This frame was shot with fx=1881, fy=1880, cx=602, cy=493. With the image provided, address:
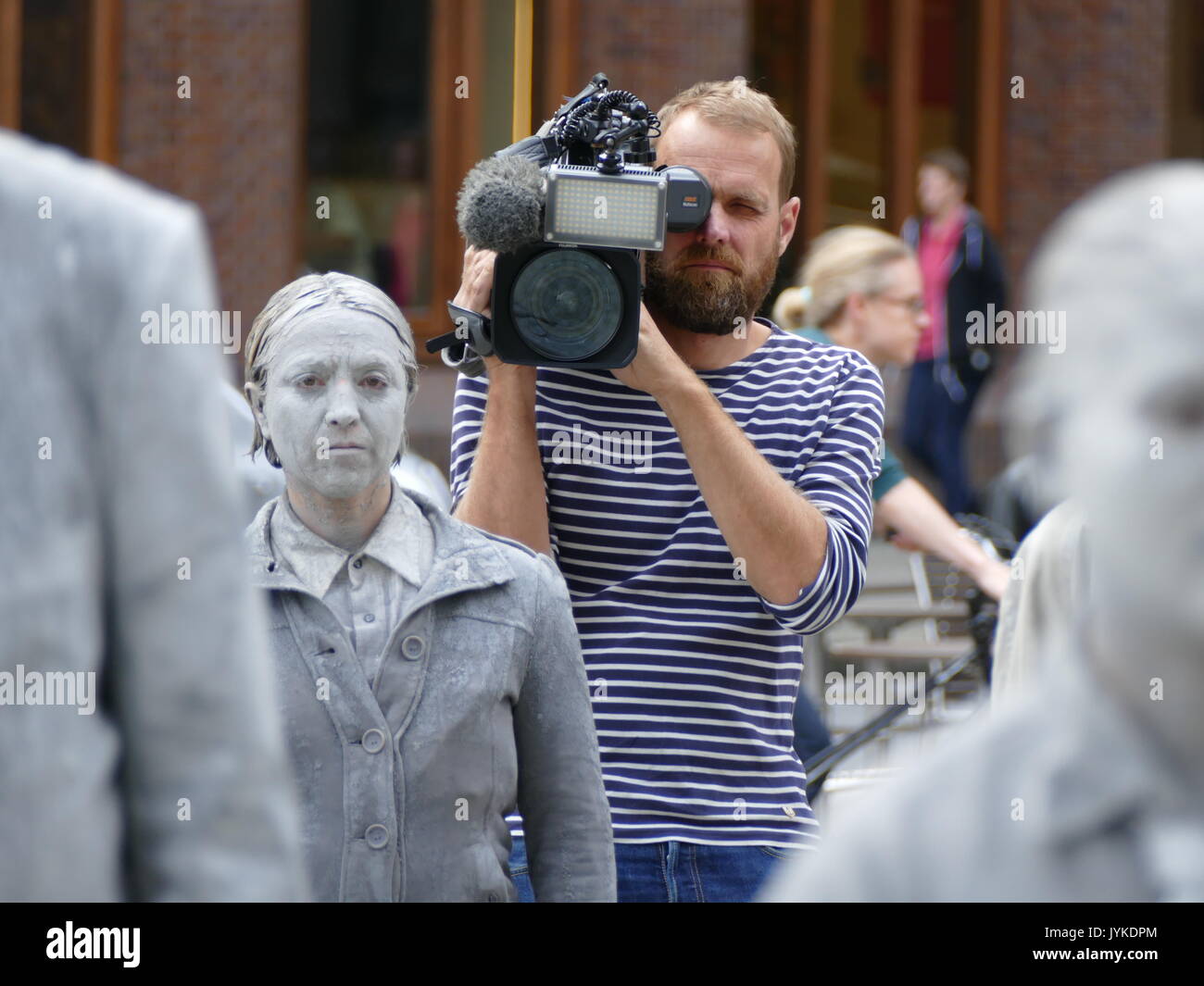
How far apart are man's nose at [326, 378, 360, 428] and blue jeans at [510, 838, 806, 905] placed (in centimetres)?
60

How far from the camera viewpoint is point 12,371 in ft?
4.28

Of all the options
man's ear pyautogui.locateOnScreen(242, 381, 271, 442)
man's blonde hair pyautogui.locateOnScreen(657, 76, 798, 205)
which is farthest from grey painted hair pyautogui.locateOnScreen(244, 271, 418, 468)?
man's blonde hair pyautogui.locateOnScreen(657, 76, 798, 205)

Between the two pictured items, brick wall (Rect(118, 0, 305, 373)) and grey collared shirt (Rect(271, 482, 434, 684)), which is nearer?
grey collared shirt (Rect(271, 482, 434, 684))

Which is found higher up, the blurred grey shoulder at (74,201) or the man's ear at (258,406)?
the blurred grey shoulder at (74,201)

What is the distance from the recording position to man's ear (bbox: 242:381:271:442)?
8.13ft

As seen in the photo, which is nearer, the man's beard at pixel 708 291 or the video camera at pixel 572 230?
the video camera at pixel 572 230

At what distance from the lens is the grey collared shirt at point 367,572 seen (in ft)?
7.57

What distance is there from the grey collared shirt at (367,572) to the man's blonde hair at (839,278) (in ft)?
9.95

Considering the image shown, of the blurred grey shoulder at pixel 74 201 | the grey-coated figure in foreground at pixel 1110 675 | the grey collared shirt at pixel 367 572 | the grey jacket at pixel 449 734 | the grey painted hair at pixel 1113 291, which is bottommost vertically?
the grey jacket at pixel 449 734

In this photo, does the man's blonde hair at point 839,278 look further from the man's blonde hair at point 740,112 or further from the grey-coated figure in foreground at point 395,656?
the grey-coated figure in foreground at point 395,656

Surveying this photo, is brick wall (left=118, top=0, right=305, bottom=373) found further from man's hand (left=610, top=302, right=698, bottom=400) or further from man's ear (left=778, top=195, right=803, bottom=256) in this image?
man's hand (left=610, top=302, right=698, bottom=400)

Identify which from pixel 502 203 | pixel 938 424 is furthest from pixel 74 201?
pixel 938 424

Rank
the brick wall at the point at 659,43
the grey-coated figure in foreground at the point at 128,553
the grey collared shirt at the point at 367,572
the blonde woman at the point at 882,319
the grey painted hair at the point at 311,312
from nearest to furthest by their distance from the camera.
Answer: the grey-coated figure in foreground at the point at 128,553
the grey collared shirt at the point at 367,572
the grey painted hair at the point at 311,312
the blonde woman at the point at 882,319
the brick wall at the point at 659,43

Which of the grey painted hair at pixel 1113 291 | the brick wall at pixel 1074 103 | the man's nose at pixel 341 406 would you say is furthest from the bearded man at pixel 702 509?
the brick wall at pixel 1074 103
